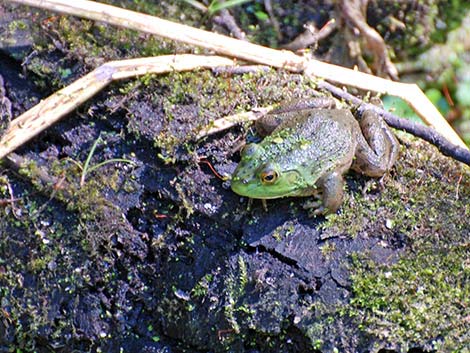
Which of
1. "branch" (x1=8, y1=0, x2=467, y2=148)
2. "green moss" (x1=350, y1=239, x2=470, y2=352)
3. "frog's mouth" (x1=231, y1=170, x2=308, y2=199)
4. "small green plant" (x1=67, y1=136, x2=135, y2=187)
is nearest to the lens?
"green moss" (x1=350, y1=239, x2=470, y2=352)

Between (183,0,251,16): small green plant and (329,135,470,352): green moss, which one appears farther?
(183,0,251,16): small green plant

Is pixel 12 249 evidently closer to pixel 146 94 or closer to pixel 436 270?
pixel 146 94

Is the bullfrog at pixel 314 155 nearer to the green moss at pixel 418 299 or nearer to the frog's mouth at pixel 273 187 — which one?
the frog's mouth at pixel 273 187

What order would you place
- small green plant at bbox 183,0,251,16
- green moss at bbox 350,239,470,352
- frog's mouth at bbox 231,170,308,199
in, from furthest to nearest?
1. small green plant at bbox 183,0,251,16
2. frog's mouth at bbox 231,170,308,199
3. green moss at bbox 350,239,470,352

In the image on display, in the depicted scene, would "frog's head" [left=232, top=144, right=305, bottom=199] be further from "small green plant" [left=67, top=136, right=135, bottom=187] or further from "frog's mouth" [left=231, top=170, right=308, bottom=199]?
"small green plant" [left=67, top=136, right=135, bottom=187]

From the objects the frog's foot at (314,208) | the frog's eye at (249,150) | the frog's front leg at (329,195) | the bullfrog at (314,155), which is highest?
the frog's eye at (249,150)

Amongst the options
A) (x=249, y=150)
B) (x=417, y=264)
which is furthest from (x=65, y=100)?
(x=417, y=264)

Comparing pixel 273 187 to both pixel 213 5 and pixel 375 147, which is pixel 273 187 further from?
pixel 213 5

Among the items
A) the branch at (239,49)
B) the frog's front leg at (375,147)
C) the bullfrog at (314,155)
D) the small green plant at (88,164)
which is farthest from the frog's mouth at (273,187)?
the branch at (239,49)

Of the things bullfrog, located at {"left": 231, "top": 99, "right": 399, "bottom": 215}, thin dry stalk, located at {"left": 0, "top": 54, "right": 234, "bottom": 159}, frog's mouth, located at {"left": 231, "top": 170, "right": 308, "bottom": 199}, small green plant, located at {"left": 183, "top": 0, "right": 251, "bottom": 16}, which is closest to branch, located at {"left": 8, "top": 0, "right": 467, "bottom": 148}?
thin dry stalk, located at {"left": 0, "top": 54, "right": 234, "bottom": 159}
